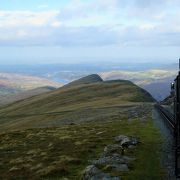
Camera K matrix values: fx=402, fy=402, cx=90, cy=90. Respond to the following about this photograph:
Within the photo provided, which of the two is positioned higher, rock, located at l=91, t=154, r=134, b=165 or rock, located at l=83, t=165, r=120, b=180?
rock, located at l=83, t=165, r=120, b=180

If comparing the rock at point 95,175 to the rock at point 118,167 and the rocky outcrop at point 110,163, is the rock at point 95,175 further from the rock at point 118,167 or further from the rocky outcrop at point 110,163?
the rock at point 118,167

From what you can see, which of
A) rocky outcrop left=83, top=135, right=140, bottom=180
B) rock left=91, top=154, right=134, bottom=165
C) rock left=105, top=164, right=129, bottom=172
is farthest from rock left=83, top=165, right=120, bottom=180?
rock left=91, top=154, right=134, bottom=165

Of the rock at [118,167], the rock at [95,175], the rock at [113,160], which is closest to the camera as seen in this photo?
the rock at [95,175]

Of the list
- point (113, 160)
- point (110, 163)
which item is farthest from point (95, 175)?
point (113, 160)

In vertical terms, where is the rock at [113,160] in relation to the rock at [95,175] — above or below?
below

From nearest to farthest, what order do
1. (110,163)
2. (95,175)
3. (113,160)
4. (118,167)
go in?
(95,175)
(118,167)
(110,163)
(113,160)

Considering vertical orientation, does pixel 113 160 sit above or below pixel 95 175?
below

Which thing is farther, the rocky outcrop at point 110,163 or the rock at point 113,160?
the rock at point 113,160

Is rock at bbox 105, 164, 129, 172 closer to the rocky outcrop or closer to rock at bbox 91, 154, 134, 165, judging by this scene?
the rocky outcrop

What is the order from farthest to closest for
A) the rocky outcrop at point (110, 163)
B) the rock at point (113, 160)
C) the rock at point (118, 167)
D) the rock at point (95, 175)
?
1. the rock at point (113, 160)
2. the rock at point (118, 167)
3. the rocky outcrop at point (110, 163)
4. the rock at point (95, 175)

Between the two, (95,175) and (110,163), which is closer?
(95,175)

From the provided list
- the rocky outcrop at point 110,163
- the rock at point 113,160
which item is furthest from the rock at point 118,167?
the rock at point 113,160

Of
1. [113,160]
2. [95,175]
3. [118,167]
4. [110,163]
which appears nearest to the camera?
[95,175]

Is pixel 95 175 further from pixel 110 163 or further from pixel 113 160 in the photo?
pixel 113 160
